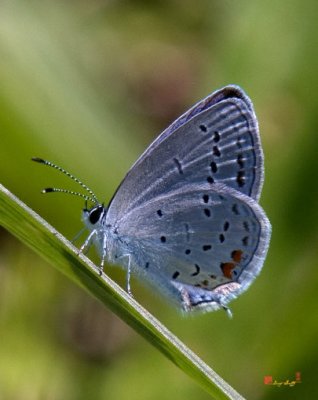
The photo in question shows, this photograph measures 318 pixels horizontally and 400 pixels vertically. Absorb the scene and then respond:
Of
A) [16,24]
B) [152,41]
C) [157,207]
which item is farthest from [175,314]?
[152,41]

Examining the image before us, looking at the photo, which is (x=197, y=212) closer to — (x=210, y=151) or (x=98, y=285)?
(x=210, y=151)

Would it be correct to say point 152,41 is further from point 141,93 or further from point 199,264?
point 199,264

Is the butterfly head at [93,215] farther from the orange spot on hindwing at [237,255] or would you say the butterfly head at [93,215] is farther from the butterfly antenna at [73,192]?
the orange spot on hindwing at [237,255]

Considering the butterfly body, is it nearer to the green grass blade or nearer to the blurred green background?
the blurred green background

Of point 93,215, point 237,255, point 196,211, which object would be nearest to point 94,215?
point 93,215

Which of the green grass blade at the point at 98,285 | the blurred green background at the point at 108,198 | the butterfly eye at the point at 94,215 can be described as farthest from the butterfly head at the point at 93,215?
the green grass blade at the point at 98,285
